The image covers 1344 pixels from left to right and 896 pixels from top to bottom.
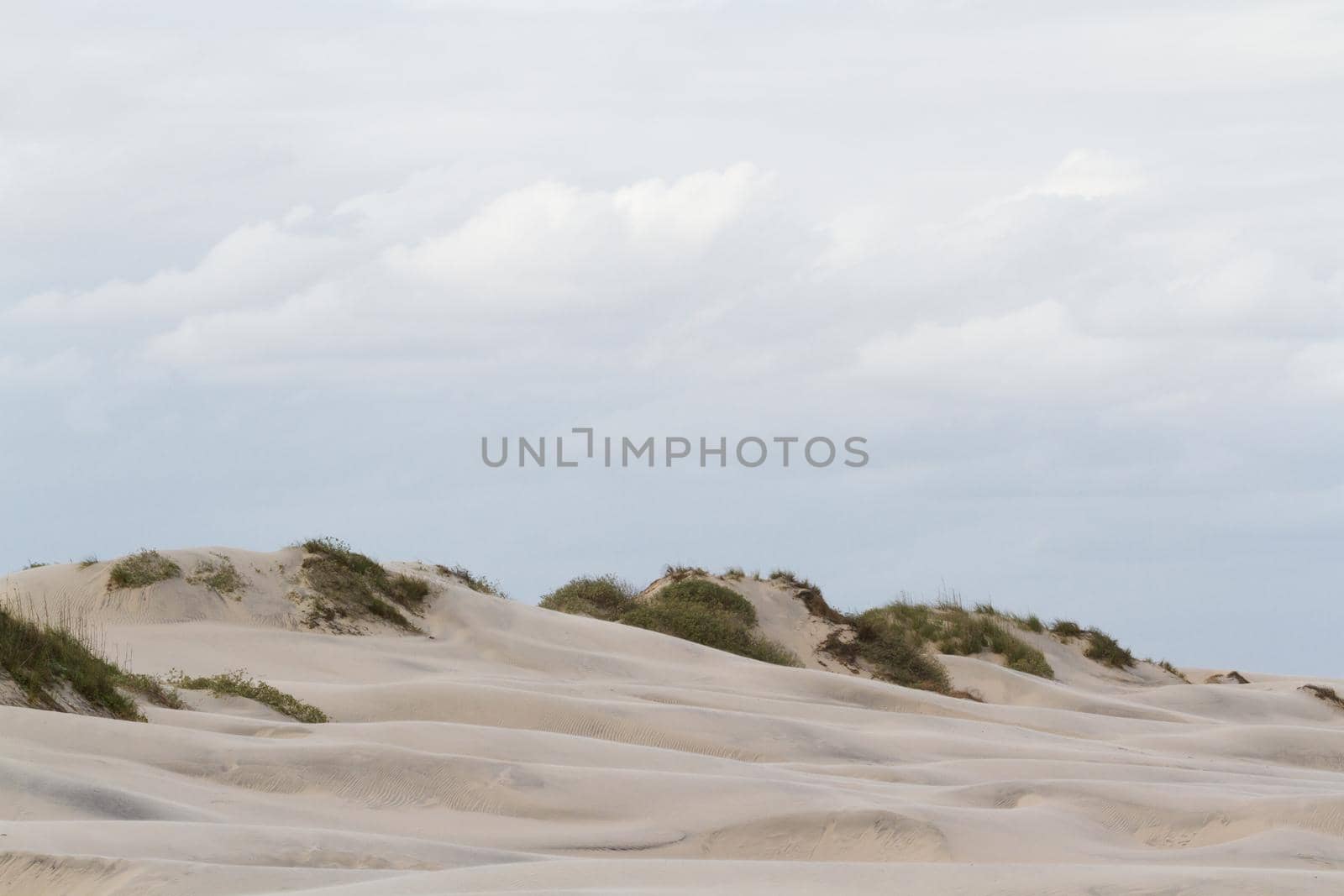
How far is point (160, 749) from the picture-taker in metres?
7.96

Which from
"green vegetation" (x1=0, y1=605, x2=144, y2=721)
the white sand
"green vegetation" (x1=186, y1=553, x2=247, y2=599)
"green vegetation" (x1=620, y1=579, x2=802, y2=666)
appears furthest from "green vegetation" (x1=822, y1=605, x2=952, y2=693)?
"green vegetation" (x1=0, y1=605, x2=144, y2=721)

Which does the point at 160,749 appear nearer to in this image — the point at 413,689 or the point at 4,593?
the point at 413,689

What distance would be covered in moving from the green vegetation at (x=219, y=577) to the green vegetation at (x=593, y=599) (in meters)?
6.27

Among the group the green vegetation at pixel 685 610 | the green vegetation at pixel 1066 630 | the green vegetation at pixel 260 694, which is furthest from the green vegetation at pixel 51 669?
the green vegetation at pixel 1066 630

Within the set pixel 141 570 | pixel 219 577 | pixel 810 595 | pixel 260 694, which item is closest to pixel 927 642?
pixel 810 595

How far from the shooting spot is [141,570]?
16562 millimetres

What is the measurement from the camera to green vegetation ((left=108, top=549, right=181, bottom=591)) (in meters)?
16.4

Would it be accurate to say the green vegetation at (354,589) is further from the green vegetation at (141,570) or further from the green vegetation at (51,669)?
the green vegetation at (51,669)

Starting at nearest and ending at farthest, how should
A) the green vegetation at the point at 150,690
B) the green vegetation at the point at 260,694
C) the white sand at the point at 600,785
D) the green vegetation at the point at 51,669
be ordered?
1. the white sand at the point at 600,785
2. the green vegetation at the point at 51,669
3. the green vegetation at the point at 150,690
4. the green vegetation at the point at 260,694

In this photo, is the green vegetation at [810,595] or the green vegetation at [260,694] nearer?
the green vegetation at [260,694]

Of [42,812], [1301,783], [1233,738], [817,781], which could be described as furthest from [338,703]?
[1233,738]

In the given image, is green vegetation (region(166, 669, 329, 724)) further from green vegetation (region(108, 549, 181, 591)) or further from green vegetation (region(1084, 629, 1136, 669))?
green vegetation (region(1084, 629, 1136, 669))

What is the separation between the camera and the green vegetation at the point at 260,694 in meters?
10.9

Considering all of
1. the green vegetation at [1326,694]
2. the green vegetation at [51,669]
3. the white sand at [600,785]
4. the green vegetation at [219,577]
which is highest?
the green vegetation at [219,577]
